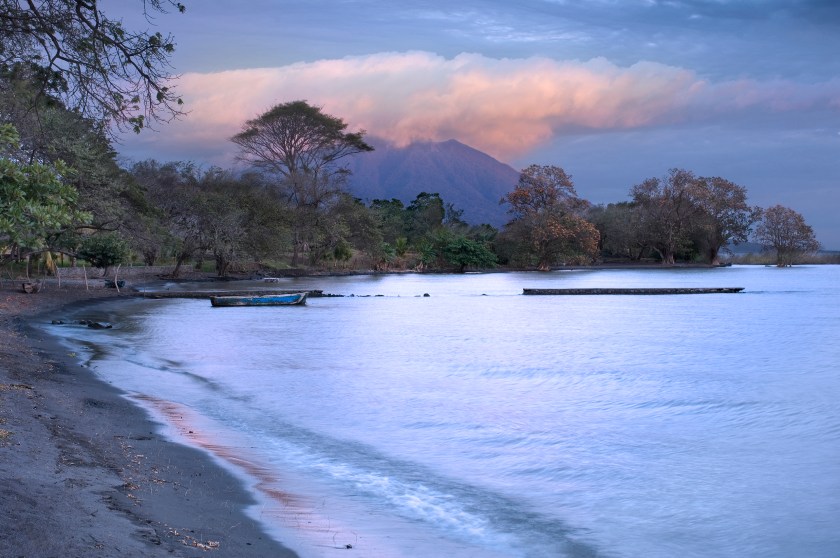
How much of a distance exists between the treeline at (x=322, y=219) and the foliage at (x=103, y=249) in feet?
0.28

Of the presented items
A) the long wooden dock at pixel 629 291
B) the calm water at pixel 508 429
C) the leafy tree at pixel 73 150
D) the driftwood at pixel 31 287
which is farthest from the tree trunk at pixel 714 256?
the driftwood at pixel 31 287

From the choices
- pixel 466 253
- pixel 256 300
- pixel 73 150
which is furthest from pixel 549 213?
pixel 73 150

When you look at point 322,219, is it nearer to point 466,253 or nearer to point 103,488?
point 466,253

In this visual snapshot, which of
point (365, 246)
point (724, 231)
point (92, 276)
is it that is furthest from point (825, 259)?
point (92, 276)

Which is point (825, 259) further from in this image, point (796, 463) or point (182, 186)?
point (796, 463)

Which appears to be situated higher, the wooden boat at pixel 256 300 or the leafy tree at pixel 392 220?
the leafy tree at pixel 392 220

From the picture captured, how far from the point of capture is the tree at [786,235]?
294 feet

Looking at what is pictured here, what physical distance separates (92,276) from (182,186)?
1493 cm

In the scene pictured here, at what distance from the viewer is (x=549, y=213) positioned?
3046 inches

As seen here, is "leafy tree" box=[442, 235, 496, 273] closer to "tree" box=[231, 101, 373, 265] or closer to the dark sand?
"tree" box=[231, 101, 373, 265]

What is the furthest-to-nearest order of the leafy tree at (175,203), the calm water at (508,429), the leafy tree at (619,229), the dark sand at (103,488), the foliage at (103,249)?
the leafy tree at (619,229) < the leafy tree at (175,203) < the foliage at (103,249) < the calm water at (508,429) < the dark sand at (103,488)

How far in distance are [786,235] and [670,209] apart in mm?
21720

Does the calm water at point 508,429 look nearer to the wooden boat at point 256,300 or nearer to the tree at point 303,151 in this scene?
the wooden boat at point 256,300

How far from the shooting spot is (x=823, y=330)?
98.6 ft
